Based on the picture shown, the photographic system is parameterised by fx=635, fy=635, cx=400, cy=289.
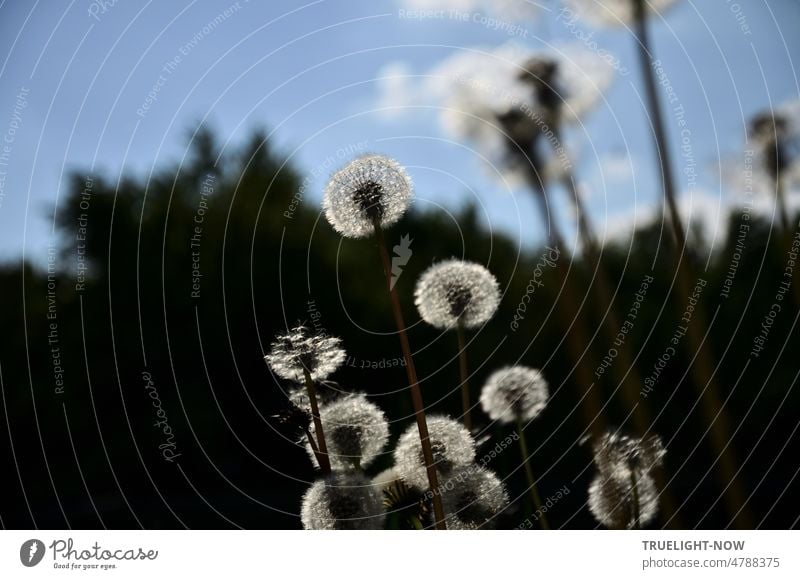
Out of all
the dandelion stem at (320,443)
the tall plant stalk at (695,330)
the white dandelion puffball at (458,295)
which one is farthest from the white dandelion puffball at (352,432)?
the tall plant stalk at (695,330)

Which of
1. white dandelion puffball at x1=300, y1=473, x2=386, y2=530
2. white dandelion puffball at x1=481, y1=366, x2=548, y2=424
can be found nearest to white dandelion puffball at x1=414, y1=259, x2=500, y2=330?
white dandelion puffball at x1=481, y1=366, x2=548, y2=424

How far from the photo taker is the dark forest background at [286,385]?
0.73 metres

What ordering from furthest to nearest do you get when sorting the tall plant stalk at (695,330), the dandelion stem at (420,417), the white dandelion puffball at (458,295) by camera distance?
the tall plant stalk at (695,330), the white dandelion puffball at (458,295), the dandelion stem at (420,417)

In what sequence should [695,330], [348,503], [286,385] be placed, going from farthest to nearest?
[695,330] < [286,385] < [348,503]

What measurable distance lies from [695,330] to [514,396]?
12.4 inches

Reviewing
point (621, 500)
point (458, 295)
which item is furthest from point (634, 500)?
point (458, 295)

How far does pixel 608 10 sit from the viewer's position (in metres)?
0.72

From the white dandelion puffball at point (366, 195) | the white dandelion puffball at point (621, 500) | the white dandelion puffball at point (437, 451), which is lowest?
the white dandelion puffball at point (621, 500)

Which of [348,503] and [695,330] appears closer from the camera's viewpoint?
[348,503]

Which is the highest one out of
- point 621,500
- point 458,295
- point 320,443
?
point 458,295

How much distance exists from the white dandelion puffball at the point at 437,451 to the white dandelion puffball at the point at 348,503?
0.11ft

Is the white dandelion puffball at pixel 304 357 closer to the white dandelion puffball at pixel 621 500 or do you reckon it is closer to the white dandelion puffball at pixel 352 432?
the white dandelion puffball at pixel 352 432

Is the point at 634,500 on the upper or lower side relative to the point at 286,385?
lower

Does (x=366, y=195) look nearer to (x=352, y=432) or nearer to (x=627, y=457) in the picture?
(x=352, y=432)
